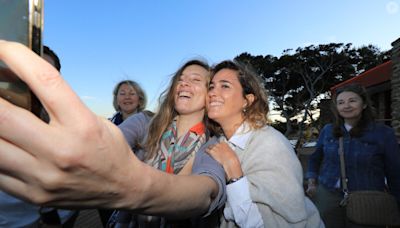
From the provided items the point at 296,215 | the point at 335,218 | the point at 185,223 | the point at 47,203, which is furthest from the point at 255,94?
the point at 47,203

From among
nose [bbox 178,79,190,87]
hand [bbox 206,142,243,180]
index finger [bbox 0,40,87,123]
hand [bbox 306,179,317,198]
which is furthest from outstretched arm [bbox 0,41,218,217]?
hand [bbox 306,179,317,198]

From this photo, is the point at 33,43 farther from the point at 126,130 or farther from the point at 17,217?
the point at 17,217

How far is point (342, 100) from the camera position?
9.95 feet

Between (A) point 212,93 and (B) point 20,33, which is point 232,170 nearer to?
(A) point 212,93

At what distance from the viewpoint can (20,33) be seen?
0.42 meters

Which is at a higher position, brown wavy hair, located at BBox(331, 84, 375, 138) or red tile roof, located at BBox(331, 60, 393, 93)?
red tile roof, located at BBox(331, 60, 393, 93)

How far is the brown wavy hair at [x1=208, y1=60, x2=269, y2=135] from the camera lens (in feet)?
6.55

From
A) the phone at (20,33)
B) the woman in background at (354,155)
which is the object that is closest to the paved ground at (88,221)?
the woman in background at (354,155)

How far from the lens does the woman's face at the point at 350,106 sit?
2900mm

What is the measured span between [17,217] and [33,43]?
1.64 m

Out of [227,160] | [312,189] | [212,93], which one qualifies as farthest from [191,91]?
[312,189]

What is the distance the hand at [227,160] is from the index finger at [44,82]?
1185 millimetres

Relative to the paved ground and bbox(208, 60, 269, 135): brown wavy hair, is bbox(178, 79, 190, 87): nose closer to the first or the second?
bbox(208, 60, 269, 135): brown wavy hair

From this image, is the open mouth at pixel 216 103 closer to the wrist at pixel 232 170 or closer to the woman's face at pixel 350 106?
the wrist at pixel 232 170
